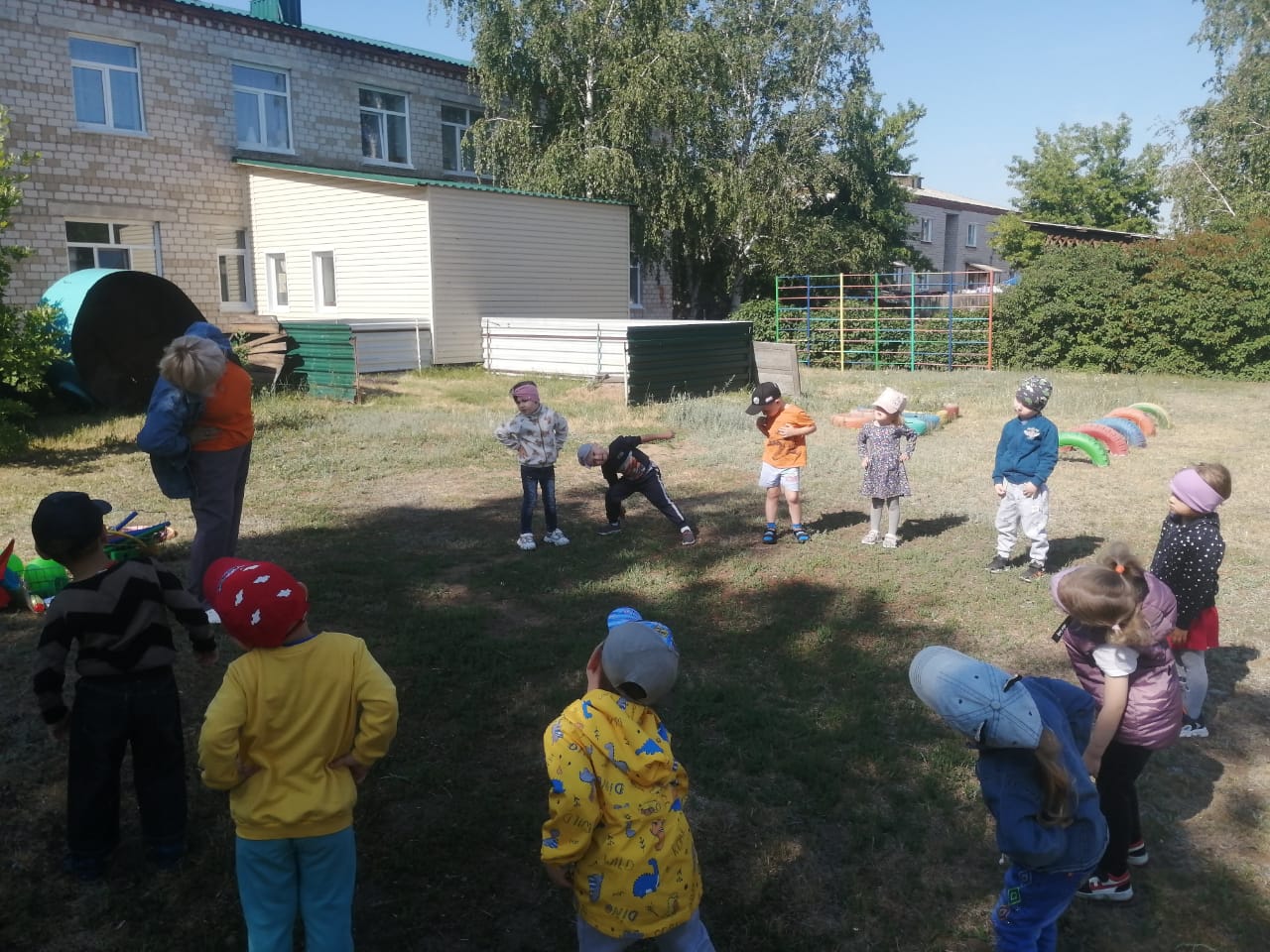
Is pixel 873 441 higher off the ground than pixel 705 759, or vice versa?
pixel 873 441

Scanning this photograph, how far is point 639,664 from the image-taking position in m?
2.44

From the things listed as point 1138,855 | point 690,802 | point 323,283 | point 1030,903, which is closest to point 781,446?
point 690,802

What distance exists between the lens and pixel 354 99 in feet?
79.4

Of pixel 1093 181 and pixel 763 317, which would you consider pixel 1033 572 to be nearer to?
pixel 763 317

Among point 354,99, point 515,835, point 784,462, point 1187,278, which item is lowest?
point 515,835

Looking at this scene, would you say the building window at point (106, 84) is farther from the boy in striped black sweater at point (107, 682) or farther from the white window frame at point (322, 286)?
the boy in striped black sweater at point (107, 682)

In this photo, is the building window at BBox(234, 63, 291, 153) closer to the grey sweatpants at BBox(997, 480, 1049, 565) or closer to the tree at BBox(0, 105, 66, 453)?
the tree at BBox(0, 105, 66, 453)

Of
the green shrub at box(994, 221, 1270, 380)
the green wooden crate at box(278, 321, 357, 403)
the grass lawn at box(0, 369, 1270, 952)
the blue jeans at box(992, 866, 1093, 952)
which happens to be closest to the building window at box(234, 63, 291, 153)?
the green wooden crate at box(278, 321, 357, 403)

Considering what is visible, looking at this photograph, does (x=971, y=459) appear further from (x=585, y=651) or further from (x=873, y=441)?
(x=585, y=651)

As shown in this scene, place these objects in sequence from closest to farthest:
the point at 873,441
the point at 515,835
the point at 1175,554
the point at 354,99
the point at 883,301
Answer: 1. the point at 515,835
2. the point at 1175,554
3. the point at 873,441
4. the point at 354,99
5. the point at 883,301

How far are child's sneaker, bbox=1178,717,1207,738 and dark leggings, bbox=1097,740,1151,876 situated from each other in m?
1.41

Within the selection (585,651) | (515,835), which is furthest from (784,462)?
(515,835)

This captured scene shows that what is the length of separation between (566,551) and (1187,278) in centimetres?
1873

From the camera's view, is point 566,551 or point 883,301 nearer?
point 566,551
